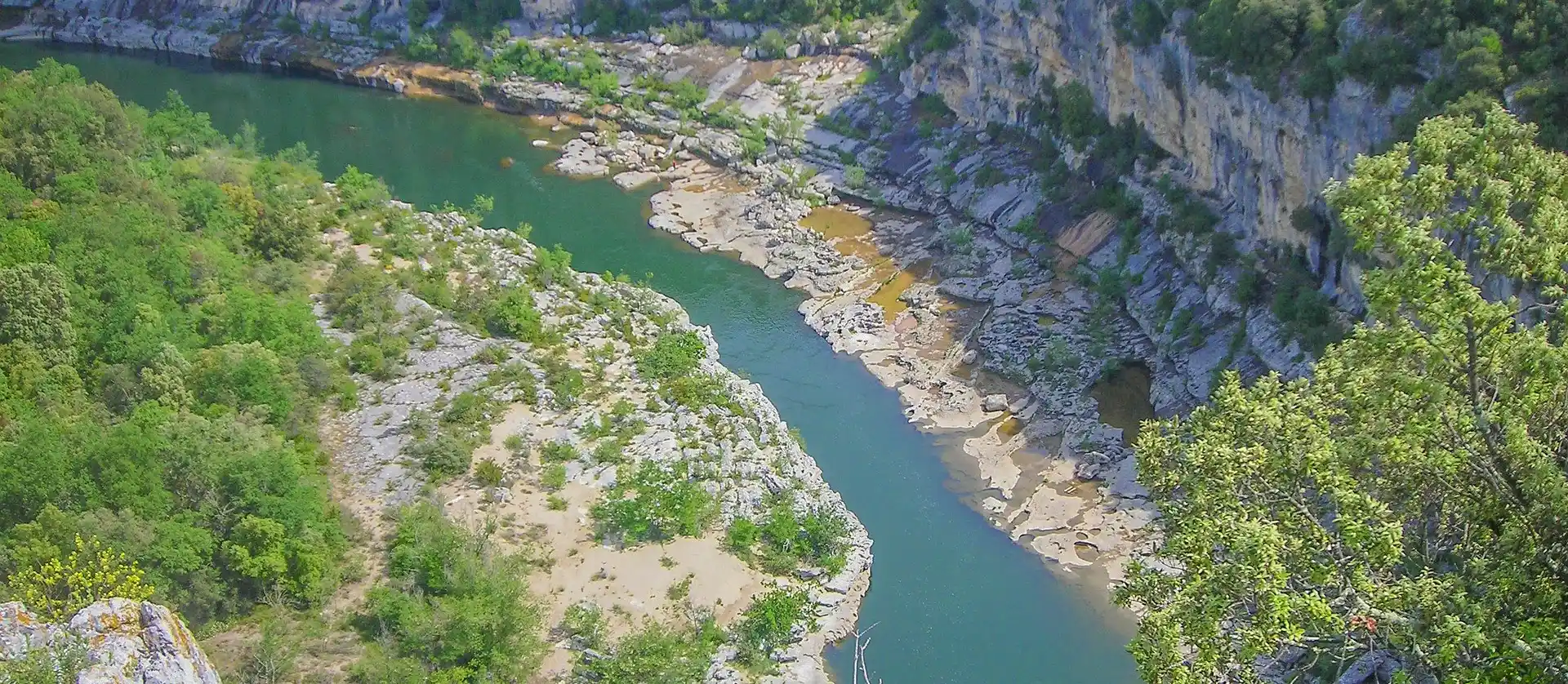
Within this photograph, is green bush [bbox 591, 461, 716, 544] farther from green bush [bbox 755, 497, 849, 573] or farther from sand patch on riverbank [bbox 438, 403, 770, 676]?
green bush [bbox 755, 497, 849, 573]

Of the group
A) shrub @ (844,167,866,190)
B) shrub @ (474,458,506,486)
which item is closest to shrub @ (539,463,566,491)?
shrub @ (474,458,506,486)

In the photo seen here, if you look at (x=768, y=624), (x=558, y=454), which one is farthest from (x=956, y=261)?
(x=768, y=624)

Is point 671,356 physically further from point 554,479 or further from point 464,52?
point 464,52

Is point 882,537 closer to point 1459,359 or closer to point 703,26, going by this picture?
point 1459,359

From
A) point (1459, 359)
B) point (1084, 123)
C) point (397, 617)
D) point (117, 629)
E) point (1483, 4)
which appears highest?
point (1483, 4)

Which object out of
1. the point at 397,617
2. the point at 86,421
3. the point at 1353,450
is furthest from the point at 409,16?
the point at 1353,450

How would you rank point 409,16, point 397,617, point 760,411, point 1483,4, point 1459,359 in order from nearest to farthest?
1. point 1459,359
2. point 397,617
3. point 1483,4
4. point 760,411
5. point 409,16
